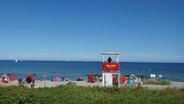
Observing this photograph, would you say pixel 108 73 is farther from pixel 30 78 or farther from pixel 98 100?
pixel 98 100

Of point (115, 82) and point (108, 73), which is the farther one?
point (115, 82)

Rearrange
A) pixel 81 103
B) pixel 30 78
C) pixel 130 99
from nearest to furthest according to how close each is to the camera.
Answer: pixel 81 103 → pixel 130 99 → pixel 30 78

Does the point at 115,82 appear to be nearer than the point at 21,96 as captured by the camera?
No

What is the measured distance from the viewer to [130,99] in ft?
63.4

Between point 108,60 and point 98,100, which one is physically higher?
point 108,60

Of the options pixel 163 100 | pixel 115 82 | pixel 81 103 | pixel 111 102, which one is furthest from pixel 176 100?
pixel 115 82

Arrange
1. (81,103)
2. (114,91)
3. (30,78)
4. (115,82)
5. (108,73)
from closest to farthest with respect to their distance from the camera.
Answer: (81,103) < (114,91) < (108,73) < (115,82) < (30,78)

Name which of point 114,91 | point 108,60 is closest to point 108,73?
point 108,60

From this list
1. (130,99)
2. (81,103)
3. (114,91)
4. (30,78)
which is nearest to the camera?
(81,103)

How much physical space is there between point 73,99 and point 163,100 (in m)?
4.47

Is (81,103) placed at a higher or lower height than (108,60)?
lower

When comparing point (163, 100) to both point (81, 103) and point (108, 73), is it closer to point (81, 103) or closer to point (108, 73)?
point (81, 103)

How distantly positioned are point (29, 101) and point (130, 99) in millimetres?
4966

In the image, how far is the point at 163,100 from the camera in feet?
63.4
